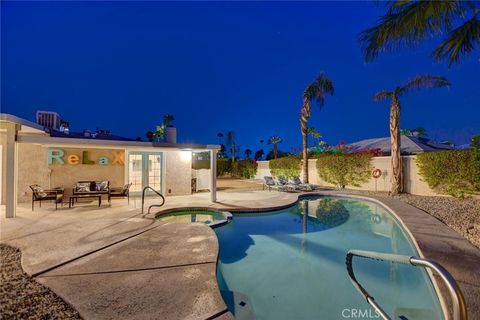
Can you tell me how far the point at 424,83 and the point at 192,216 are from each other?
43.6ft

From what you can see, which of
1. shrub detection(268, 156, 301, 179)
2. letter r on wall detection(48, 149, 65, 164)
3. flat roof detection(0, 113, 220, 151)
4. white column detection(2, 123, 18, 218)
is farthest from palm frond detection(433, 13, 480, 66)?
letter r on wall detection(48, 149, 65, 164)

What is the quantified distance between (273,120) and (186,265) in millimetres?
118501

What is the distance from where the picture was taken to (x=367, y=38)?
22.0 feet

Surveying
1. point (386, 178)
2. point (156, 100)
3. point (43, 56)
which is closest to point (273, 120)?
point (156, 100)

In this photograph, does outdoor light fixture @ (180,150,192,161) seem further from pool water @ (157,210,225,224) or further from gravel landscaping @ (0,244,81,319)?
gravel landscaping @ (0,244,81,319)

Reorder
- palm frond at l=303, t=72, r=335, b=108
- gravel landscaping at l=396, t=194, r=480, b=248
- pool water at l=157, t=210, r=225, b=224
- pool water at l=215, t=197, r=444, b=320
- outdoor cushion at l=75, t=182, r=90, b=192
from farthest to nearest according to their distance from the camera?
palm frond at l=303, t=72, r=335, b=108 → outdoor cushion at l=75, t=182, r=90, b=192 → pool water at l=157, t=210, r=225, b=224 → gravel landscaping at l=396, t=194, r=480, b=248 → pool water at l=215, t=197, r=444, b=320

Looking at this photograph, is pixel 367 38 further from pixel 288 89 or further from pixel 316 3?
pixel 288 89

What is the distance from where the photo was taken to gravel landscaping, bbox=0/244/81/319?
2.79 metres

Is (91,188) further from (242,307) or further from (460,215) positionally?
(460,215)

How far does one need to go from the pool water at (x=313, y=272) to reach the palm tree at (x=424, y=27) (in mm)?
5520

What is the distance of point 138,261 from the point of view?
4.23 meters

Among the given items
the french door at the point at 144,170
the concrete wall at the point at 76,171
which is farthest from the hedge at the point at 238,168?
the french door at the point at 144,170

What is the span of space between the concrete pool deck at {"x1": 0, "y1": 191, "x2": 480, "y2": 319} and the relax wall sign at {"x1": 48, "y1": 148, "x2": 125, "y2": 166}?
162 inches

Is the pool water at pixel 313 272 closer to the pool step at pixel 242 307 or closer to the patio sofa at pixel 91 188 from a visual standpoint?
the pool step at pixel 242 307
